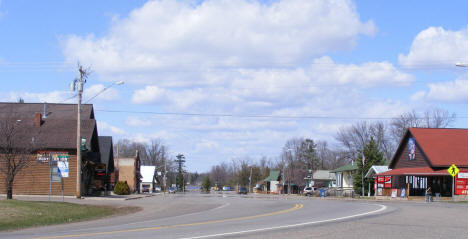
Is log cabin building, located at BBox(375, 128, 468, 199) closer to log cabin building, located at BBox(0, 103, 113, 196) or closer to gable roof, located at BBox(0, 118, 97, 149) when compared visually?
log cabin building, located at BBox(0, 103, 113, 196)

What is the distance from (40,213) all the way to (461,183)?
37761 millimetres

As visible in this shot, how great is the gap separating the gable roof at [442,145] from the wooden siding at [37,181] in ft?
105

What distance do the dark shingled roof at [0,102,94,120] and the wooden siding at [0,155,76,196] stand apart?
1296cm

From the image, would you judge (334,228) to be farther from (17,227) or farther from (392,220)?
(17,227)

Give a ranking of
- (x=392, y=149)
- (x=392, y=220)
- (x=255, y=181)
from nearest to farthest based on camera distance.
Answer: (x=392, y=220), (x=392, y=149), (x=255, y=181)

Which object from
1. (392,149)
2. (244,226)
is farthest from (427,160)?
(392,149)

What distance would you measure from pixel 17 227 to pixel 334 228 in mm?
11786

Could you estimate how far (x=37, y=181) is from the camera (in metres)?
43.9

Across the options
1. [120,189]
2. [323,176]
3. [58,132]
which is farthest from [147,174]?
[58,132]

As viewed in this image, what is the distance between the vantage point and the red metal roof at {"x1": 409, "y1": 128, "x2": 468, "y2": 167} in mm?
50688

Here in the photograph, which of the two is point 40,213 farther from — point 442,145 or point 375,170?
point 375,170

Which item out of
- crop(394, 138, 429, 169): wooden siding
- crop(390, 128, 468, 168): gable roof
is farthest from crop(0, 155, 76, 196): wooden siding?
crop(394, 138, 429, 169): wooden siding

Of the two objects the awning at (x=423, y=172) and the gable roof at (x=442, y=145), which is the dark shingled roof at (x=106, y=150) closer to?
the awning at (x=423, y=172)

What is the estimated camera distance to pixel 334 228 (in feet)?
51.5
